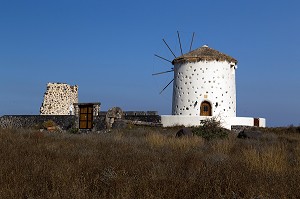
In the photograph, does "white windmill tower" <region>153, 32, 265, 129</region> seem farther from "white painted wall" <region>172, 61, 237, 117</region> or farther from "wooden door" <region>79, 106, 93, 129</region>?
"wooden door" <region>79, 106, 93, 129</region>

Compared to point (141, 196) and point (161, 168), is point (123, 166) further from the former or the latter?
point (141, 196)

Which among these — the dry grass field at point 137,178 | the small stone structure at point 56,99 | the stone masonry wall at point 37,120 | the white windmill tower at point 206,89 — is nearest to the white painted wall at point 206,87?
the white windmill tower at point 206,89

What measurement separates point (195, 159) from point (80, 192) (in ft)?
11.3

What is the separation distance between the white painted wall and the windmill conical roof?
304mm

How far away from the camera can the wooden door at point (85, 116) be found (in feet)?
82.1

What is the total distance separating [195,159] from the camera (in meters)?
7.29

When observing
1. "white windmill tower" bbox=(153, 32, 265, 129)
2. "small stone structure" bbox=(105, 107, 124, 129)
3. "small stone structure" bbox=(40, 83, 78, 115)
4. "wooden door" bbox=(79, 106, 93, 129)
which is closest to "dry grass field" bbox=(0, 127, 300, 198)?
"small stone structure" bbox=(105, 107, 124, 129)

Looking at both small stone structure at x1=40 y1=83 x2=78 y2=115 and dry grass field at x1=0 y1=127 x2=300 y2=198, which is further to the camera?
small stone structure at x1=40 y1=83 x2=78 y2=115

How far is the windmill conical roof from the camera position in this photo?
26.4 metres

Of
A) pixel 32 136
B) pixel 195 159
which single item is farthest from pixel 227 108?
pixel 195 159

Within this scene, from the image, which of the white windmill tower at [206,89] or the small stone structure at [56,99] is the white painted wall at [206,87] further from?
the small stone structure at [56,99]

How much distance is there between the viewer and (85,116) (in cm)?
2520

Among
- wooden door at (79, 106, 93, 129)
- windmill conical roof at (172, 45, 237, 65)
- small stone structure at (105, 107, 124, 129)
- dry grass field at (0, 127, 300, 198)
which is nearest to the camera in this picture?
dry grass field at (0, 127, 300, 198)

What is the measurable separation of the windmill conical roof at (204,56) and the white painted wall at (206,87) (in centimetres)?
30
